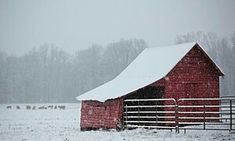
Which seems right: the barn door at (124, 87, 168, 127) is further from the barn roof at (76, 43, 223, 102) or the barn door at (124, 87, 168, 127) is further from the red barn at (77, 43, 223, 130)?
the barn roof at (76, 43, 223, 102)

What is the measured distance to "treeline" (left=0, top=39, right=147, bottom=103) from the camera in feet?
399

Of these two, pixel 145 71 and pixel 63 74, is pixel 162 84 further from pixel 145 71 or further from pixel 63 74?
pixel 63 74

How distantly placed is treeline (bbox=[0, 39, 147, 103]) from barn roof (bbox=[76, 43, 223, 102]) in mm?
82253

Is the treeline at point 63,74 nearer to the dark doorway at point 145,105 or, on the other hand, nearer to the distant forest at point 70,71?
the distant forest at point 70,71

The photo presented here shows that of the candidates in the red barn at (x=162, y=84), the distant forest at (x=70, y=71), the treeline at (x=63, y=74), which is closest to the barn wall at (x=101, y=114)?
the red barn at (x=162, y=84)

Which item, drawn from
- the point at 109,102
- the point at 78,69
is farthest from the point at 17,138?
the point at 78,69

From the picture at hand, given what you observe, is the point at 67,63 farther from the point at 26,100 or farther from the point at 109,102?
the point at 109,102

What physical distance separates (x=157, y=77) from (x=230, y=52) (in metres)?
→ 76.5

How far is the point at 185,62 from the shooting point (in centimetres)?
3069

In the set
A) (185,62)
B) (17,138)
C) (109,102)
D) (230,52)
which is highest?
(230,52)

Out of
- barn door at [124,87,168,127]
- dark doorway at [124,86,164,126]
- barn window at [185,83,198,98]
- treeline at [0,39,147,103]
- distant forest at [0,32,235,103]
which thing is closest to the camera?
barn door at [124,87,168,127]

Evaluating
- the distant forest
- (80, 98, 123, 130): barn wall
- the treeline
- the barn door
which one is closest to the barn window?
the barn door

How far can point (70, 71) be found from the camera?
135 meters

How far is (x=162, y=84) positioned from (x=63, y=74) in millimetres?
109037
